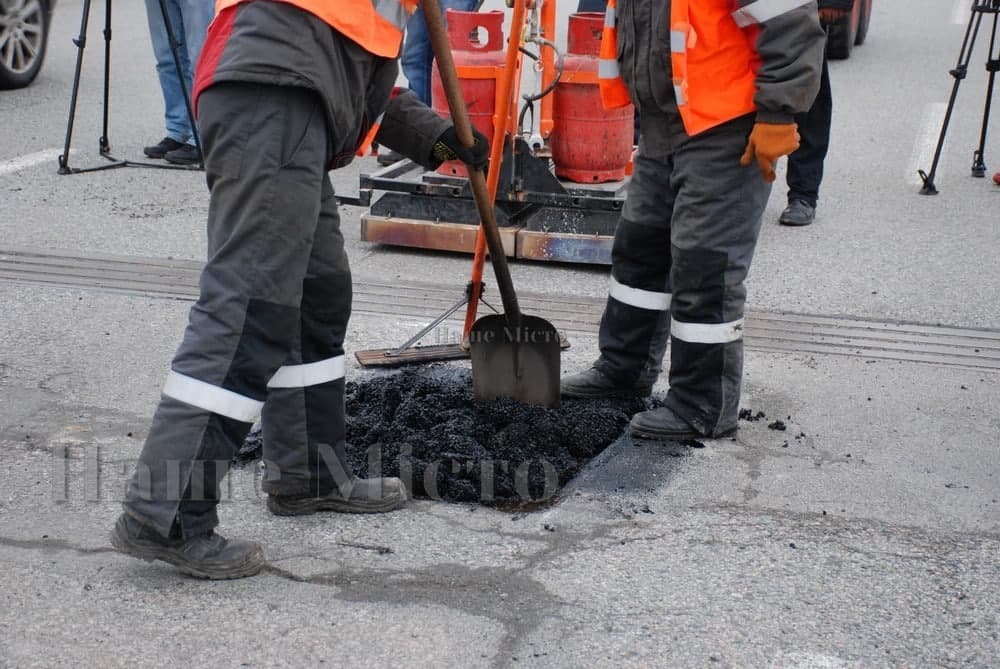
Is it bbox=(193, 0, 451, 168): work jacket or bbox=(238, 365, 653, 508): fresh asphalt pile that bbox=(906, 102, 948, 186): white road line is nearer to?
bbox=(238, 365, 653, 508): fresh asphalt pile

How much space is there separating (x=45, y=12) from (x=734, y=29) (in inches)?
275

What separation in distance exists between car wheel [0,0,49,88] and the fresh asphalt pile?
5.91 meters

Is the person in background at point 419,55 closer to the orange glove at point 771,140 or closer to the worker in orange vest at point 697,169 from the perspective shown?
the worker in orange vest at point 697,169

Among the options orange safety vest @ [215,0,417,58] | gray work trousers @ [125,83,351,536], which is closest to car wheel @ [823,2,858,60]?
orange safety vest @ [215,0,417,58]

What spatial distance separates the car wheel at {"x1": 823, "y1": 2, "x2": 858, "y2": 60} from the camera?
11727 millimetres

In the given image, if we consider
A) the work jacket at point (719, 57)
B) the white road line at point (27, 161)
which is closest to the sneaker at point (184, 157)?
the white road line at point (27, 161)

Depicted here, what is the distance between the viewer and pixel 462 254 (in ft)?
19.3

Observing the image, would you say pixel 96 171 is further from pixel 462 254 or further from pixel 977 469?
pixel 977 469

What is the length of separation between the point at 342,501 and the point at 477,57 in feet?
9.23

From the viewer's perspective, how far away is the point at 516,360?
157 inches

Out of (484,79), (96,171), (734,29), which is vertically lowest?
(96,171)

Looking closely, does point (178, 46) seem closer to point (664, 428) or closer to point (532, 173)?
point (532, 173)

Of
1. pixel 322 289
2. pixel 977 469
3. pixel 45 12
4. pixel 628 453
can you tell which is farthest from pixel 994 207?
pixel 45 12

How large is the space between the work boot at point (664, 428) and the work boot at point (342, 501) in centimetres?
92
